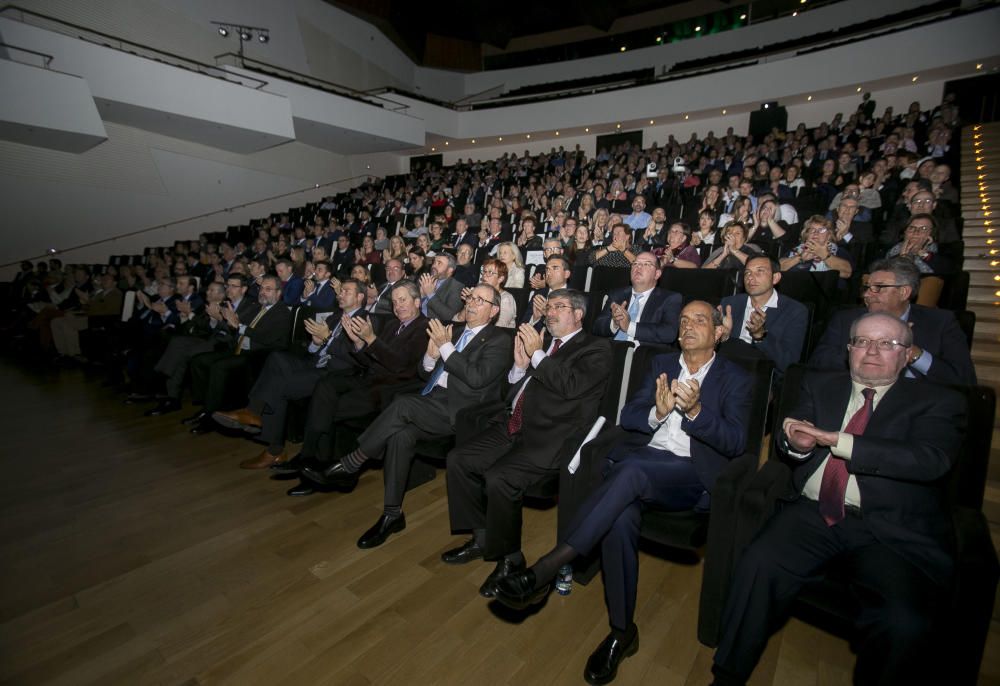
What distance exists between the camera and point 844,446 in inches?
52.4

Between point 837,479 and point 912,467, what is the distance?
18 cm

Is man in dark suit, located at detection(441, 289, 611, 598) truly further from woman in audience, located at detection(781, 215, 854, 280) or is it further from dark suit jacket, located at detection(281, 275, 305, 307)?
dark suit jacket, located at detection(281, 275, 305, 307)

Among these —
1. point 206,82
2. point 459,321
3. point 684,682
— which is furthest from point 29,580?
point 206,82

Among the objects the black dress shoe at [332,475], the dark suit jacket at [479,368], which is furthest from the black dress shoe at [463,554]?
the black dress shoe at [332,475]

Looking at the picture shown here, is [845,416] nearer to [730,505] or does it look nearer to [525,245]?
[730,505]

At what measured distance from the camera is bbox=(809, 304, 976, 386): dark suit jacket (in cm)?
→ 184

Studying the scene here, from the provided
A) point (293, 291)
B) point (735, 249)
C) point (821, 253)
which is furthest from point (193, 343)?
point (821, 253)

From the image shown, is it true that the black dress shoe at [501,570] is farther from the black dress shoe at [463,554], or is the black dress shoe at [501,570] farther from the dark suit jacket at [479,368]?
the dark suit jacket at [479,368]

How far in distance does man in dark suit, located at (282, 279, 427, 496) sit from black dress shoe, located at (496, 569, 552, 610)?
1.32 m

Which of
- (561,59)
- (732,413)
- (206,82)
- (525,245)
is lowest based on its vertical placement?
(732,413)

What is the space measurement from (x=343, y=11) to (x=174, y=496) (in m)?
14.5

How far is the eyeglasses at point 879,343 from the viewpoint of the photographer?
1.38 metres

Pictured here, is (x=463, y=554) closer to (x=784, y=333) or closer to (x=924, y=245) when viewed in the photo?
(x=784, y=333)

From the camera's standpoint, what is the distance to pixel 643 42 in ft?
46.5
